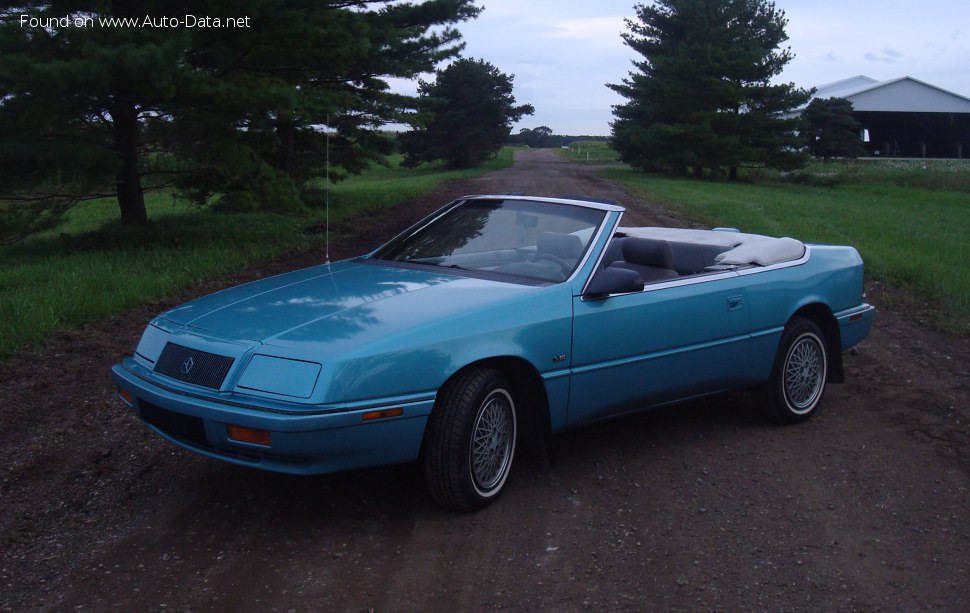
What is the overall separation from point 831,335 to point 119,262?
8242 millimetres

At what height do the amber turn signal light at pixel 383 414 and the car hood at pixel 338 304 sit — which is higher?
the car hood at pixel 338 304

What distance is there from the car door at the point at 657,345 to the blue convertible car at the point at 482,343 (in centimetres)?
1

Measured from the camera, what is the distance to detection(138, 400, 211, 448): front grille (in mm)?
3764

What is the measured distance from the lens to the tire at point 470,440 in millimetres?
3926

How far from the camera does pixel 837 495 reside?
4.48 meters

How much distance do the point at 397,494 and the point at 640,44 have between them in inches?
1717

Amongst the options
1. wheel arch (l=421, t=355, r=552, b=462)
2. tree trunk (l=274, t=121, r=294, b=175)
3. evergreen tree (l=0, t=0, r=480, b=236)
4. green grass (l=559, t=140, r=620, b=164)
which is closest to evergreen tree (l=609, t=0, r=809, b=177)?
green grass (l=559, t=140, r=620, b=164)

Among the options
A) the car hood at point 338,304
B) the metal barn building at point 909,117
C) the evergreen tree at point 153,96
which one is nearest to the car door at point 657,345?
the car hood at point 338,304

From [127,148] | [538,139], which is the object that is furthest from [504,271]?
[538,139]

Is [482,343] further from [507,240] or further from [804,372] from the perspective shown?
[804,372]

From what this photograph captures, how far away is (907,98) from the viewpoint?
60625mm

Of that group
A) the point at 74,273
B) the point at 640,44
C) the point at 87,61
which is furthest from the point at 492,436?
the point at 640,44

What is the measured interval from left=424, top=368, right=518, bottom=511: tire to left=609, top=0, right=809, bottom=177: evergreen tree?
116 feet

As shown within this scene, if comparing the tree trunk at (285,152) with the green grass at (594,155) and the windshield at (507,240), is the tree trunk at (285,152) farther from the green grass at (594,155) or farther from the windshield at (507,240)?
the green grass at (594,155)
